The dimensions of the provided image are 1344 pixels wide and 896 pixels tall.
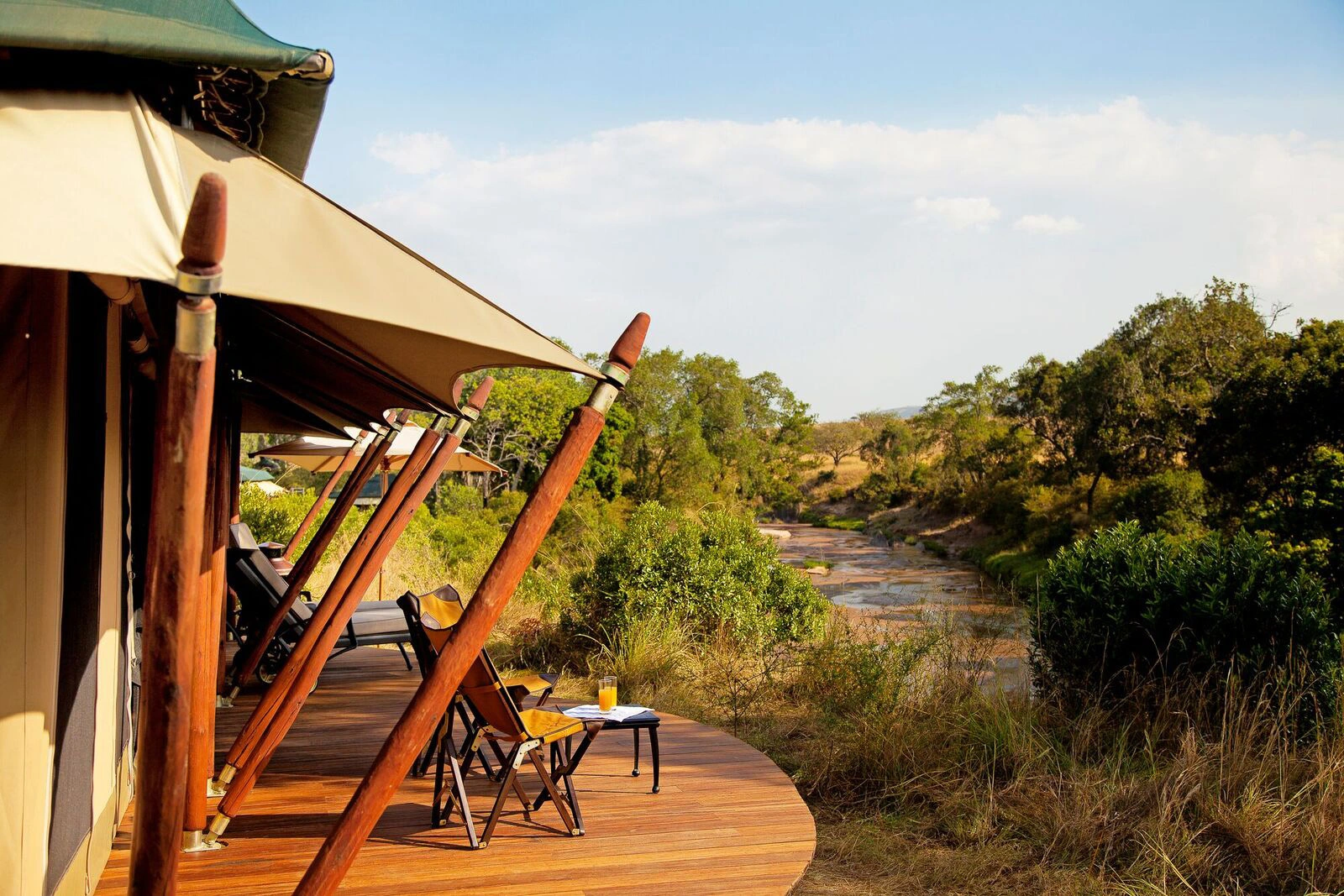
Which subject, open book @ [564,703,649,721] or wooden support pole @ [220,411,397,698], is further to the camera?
wooden support pole @ [220,411,397,698]

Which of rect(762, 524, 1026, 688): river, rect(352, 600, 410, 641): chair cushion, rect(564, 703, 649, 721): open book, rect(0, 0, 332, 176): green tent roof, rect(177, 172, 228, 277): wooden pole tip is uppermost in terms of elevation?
rect(0, 0, 332, 176): green tent roof

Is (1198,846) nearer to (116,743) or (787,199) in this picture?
(116,743)

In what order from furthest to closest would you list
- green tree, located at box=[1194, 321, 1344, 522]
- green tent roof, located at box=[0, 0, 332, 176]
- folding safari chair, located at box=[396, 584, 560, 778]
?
green tree, located at box=[1194, 321, 1344, 522] < folding safari chair, located at box=[396, 584, 560, 778] < green tent roof, located at box=[0, 0, 332, 176]

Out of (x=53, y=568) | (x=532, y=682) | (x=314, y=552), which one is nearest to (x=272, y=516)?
(x=314, y=552)

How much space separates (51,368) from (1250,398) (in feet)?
60.0

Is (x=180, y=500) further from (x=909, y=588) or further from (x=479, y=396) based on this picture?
(x=909, y=588)

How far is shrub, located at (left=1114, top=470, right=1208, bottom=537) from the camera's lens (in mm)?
18031

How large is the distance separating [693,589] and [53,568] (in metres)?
6.54

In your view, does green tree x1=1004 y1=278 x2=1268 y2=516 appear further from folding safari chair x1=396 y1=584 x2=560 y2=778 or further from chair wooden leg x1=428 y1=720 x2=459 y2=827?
chair wooden leg x1=428 y1=720 x2=459 y2=827

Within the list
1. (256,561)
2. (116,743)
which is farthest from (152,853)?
(256,561)

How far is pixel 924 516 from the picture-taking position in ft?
119

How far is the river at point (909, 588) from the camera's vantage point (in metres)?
6.89

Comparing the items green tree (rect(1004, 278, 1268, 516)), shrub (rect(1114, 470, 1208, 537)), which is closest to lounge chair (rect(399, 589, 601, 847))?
shrub (rect(1114, 470, 1208, 537))

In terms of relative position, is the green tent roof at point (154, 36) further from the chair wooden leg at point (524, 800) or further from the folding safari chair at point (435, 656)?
the chair wooden leg at point (524, 800)
